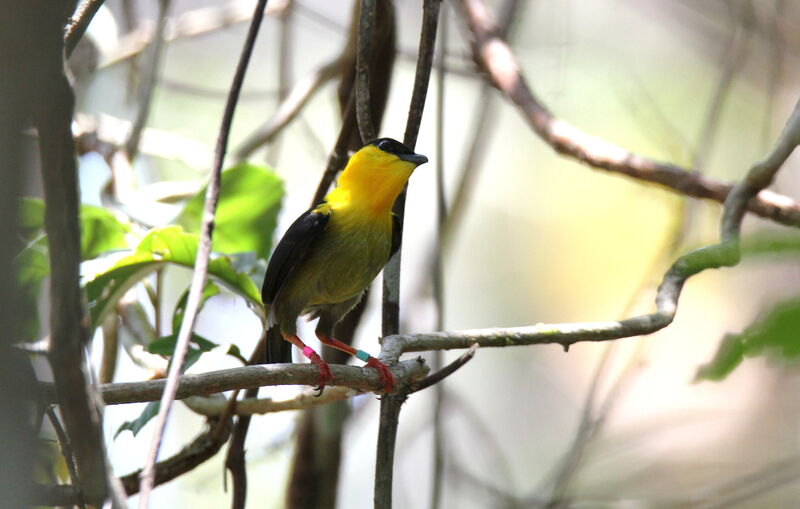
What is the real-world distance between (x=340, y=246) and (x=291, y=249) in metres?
0.22

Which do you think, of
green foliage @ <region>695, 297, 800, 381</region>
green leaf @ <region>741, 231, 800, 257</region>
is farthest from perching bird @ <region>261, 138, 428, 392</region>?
green leaf @ <region>741, 231, 800, 257</region>

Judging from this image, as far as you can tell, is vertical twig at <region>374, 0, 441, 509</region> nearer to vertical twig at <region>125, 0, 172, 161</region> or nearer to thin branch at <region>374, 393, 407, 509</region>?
thin branch at <region>374, 393, 407, 509</region>

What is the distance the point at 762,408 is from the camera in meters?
6.70

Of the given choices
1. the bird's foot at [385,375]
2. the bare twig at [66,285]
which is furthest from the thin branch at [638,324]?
the bare twig at [66,285]

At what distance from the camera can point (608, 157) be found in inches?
140

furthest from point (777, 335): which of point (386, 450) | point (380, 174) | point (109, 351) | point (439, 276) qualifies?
point (109, 351)

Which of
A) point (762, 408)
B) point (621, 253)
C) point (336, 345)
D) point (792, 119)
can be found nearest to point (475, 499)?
point (336, 345)

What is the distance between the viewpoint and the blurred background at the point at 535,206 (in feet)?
15.8

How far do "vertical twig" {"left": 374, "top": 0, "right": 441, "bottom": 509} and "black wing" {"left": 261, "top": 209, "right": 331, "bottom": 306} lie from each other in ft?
1.48

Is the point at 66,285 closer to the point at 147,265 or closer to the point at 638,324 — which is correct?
the point at 638,324

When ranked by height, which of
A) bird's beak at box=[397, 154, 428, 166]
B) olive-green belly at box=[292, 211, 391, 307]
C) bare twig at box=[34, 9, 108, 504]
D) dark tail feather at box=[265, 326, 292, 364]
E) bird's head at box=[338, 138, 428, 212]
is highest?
bird's head at box=[338, 138, 428, 212]

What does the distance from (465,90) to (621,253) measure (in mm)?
2081

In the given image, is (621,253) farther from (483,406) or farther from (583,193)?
(483,406)

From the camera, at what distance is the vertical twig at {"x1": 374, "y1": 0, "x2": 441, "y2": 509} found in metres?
2.52
